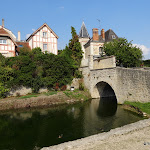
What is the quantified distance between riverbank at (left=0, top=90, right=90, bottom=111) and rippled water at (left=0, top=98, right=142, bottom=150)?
5.60ft

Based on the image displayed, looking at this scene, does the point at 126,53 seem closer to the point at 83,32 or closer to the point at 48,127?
the point at 83,32

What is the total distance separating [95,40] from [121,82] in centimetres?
1500

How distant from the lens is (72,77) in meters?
21.1

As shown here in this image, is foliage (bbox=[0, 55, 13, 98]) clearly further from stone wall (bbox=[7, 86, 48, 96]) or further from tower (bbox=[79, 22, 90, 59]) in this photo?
tower (bbox=[79, 22, 90, 59])

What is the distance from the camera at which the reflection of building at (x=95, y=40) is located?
2753 cm

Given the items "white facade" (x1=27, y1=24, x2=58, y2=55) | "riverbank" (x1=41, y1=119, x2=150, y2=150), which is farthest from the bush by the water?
"riverbank" (x1=41, y1=119, x2=150, y2=150)

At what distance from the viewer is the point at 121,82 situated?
14898 mm

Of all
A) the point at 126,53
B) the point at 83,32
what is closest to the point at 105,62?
the point at 126,53

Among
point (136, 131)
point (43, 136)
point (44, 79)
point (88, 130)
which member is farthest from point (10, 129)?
point (44, 79)

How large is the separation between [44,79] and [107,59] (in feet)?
29.4

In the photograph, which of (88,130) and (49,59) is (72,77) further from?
(88,130)

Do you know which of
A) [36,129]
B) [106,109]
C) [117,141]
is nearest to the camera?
[117,141]

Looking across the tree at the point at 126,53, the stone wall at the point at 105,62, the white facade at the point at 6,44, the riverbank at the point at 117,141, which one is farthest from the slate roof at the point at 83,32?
the riverbank at the point at 117,141

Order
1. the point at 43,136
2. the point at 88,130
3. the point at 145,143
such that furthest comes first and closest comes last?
the point at 88,130, the point at 43,136, the point at 145,143
